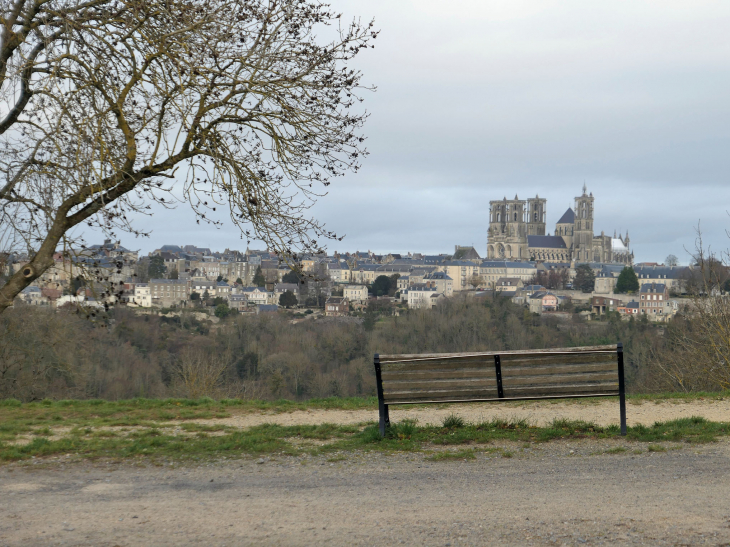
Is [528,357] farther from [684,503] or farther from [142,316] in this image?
[142,316]

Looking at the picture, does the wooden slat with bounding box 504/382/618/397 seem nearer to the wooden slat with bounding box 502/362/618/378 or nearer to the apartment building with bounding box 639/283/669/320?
the wooden slat with bounding box 502/362/618/378

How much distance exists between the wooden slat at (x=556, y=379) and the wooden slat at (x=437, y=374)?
0.20 metres

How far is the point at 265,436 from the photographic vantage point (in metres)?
7.31

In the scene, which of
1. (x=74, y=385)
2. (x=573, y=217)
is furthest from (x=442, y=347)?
(x=573, y=217)

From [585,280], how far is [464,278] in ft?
98.7

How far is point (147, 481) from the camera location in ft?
18.7

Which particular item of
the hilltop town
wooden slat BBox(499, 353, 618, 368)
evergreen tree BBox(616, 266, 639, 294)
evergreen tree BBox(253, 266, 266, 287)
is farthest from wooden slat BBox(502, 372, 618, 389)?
evergreen tree BBox(253, 266, 266, 287)

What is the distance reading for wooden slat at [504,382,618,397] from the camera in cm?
691

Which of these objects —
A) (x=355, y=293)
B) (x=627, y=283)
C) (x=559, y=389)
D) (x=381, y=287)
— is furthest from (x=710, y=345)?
(x=381, y=287)

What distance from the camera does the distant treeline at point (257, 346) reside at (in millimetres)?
24656

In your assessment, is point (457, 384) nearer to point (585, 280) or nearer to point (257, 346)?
point (257, 346)

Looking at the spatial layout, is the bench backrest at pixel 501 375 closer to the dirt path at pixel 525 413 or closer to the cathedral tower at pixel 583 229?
the dirt path at pixel 525 413

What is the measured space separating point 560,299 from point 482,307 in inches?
1965

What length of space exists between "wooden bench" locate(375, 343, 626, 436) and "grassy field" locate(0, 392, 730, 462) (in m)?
0.38
